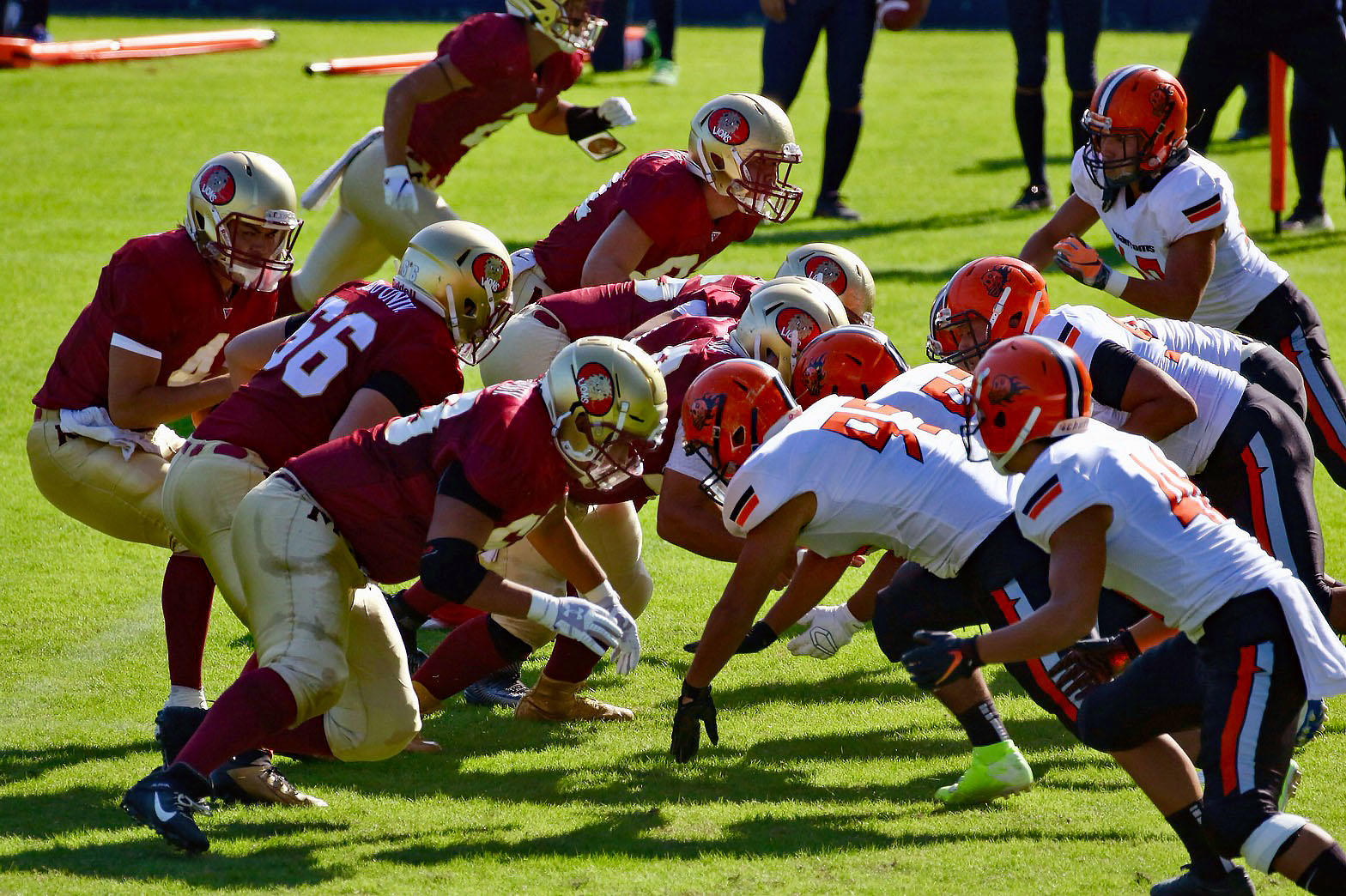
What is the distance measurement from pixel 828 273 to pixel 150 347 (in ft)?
7.35

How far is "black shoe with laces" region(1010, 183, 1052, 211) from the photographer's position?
36.6 ft

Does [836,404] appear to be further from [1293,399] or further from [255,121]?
[255,121]

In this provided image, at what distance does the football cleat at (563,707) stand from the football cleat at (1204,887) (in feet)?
6.20

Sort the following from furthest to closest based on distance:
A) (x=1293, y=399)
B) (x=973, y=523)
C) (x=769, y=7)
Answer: (x=769, y=7) < (x=1293, y=399) < (x=973, y=523)

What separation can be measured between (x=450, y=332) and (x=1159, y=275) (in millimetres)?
2501

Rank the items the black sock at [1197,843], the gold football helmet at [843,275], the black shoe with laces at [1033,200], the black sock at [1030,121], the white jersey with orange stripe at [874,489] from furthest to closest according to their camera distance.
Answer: the black shoe with laces at [1033,200], the black sock at [1030,121], the gold football helmet at [843,275], the white jersey with orange stripe at [874,489], the black sock at [1197,843]

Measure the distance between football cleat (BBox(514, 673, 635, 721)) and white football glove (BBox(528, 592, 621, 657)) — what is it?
1.00 metres

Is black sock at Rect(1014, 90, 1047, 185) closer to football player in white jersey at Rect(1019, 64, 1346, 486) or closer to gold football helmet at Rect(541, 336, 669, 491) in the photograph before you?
football player in white jersey at Rect(1019, 64, 1346, 486)

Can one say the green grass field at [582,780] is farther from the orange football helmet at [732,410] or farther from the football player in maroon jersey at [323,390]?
the orange football helmet at [732,410]

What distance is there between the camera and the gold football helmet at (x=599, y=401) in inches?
160

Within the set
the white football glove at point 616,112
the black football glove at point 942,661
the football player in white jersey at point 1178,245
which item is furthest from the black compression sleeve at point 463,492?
the white football glove at point 616,112

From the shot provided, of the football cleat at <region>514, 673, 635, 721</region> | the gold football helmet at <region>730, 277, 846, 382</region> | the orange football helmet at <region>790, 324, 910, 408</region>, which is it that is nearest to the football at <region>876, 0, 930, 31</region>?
the gold football helmet at <region>730, 277, 846, 382</region>

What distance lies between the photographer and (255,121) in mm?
13969

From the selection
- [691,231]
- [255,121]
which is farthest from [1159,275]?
[255,121]
